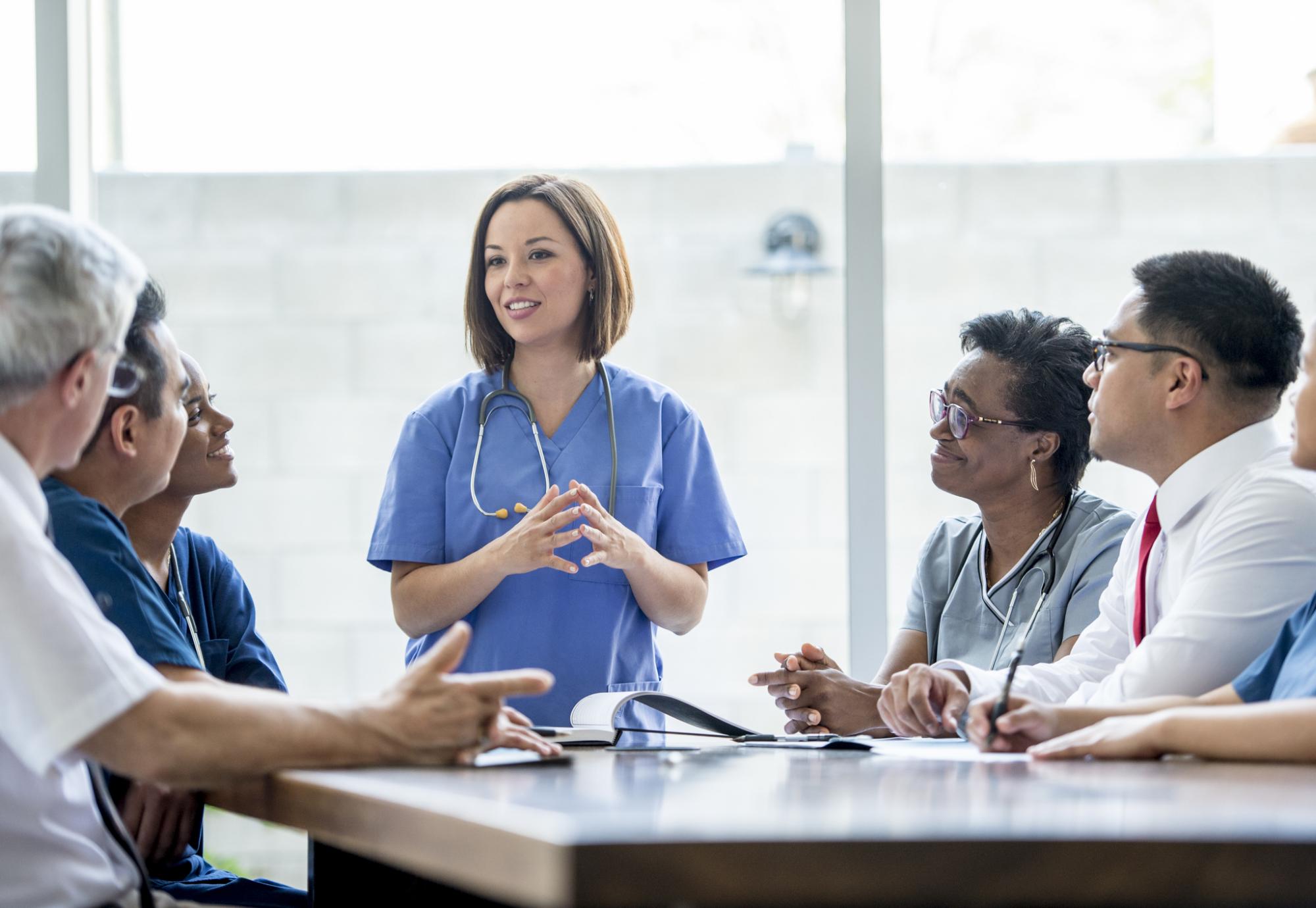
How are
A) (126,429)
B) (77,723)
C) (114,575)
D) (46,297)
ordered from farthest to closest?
(126,429) < (114,575) < (46,297) < (77,723)

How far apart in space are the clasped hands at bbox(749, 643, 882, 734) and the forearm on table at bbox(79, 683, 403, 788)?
0.95m

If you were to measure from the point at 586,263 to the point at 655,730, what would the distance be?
93 centimetres

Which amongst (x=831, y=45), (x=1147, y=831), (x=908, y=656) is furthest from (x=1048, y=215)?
(x=1147, y=831)

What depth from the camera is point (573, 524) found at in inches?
88.2

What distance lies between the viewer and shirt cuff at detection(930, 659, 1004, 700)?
66.8 inches

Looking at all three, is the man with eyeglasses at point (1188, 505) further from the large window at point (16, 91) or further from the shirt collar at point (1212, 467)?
the large window at point (16, 91)

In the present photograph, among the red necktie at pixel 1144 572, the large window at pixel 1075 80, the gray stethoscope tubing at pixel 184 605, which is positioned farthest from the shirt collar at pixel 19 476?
the large window at pixel 1075 80

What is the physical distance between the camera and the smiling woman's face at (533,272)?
225cm

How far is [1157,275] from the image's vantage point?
6.08ft

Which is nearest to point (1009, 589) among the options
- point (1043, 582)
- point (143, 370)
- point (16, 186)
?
point (1043, 582)

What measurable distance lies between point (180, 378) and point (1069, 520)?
1.46m

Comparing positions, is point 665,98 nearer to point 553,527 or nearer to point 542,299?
point 542,299

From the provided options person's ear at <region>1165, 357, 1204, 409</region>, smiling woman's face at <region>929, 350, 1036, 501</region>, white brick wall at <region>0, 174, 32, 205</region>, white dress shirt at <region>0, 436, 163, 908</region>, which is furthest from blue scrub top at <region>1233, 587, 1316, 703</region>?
white brick wall at <region>0, 174, 32, 205</region>

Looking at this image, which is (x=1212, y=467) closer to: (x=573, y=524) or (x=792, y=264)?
(x=573, y=524)
